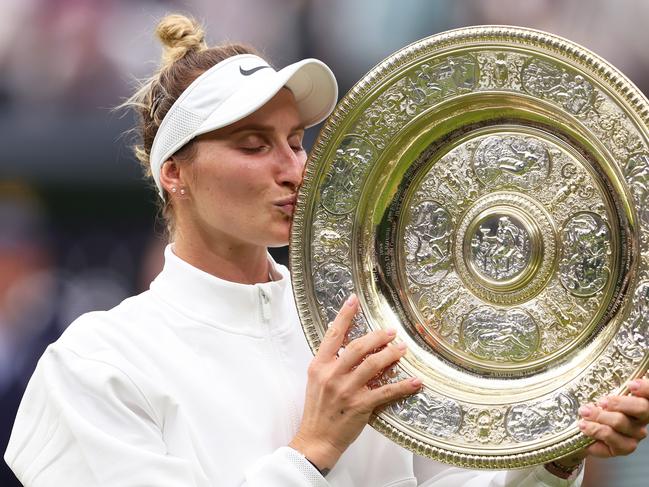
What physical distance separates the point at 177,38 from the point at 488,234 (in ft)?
2.45

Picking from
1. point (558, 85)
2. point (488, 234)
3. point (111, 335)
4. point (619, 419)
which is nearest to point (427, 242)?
point (488, 234)

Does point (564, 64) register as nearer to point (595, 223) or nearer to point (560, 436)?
point (595, 223)

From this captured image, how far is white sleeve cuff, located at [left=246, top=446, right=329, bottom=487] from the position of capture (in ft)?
5.63

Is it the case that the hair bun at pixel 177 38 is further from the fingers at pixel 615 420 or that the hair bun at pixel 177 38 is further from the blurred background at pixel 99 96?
the blurred background at pixel 99 96

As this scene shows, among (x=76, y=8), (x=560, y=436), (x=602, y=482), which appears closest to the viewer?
(x=560, y=436)

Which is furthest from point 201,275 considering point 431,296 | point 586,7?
point 586,7

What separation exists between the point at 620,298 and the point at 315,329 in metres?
0.50

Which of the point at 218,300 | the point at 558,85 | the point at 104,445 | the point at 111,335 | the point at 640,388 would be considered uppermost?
the point at 558,85

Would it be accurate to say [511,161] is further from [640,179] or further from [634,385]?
[634,385]

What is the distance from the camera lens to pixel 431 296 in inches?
72.9

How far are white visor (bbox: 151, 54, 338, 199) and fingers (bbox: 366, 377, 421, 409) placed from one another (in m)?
0.53

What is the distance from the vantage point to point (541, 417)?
1.66 metres

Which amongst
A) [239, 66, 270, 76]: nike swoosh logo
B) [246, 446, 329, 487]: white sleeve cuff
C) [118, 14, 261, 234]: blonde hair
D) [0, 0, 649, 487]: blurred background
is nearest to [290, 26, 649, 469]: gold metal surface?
[246, 446, 329, 487]: white sleeve cuff

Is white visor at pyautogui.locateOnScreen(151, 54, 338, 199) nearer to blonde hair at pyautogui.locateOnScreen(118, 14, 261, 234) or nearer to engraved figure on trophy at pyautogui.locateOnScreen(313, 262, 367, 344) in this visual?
blonde hair at pyautogui.locateOnScreen(118, 14, 261, 234)
